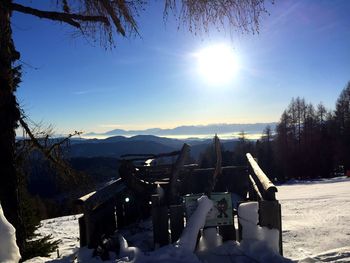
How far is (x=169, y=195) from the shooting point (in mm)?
5246

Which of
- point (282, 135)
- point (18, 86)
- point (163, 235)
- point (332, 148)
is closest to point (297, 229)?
point (163, 235)

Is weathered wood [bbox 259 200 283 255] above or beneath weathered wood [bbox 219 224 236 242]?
above

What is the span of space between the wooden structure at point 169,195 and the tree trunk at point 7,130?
1141mm

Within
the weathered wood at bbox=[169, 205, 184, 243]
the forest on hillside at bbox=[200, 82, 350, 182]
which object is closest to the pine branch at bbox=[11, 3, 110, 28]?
the weathered wood at bbox=[169, 205, 184, 243]

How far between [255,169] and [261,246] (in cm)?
168

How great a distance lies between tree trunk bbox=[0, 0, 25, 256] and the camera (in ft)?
17.7

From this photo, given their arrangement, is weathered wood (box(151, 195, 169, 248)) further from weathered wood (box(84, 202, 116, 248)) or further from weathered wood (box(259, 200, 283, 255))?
weathered wood (box(259, 200, 283, 255))

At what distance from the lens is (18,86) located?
7.54 metres

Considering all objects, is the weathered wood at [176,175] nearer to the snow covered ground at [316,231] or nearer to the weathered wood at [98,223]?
the weathered wood at [98,223]

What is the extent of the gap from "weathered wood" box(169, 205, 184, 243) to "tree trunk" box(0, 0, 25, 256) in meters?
2.48

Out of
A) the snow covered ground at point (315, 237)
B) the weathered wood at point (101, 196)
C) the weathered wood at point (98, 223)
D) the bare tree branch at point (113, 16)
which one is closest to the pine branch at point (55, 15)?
the bare tree branch at point (113, 16)

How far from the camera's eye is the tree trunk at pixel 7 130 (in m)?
5.40

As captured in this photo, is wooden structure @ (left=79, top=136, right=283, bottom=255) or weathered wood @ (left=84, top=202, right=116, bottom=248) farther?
weathered wood @ (left=84, top=202, right=116, bottom=248)

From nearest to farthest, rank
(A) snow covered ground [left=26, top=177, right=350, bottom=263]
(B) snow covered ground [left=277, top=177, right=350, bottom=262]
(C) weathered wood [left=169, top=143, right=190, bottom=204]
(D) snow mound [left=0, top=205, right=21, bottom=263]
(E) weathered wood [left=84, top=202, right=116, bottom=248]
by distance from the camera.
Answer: (D) snow mound [left=0, top=205, right=21, bottom=263]
(A) snow covered ground [left=26, top=177, right=350, bottom=263]
(E) weathered wood [left=84, top=202, right=116, bottom=248]
(C) weathered wood [left=169, top=143, right=190, bottom=204]
(B) snow covered ground [left=277, top=177, right=350, bottom=262]
